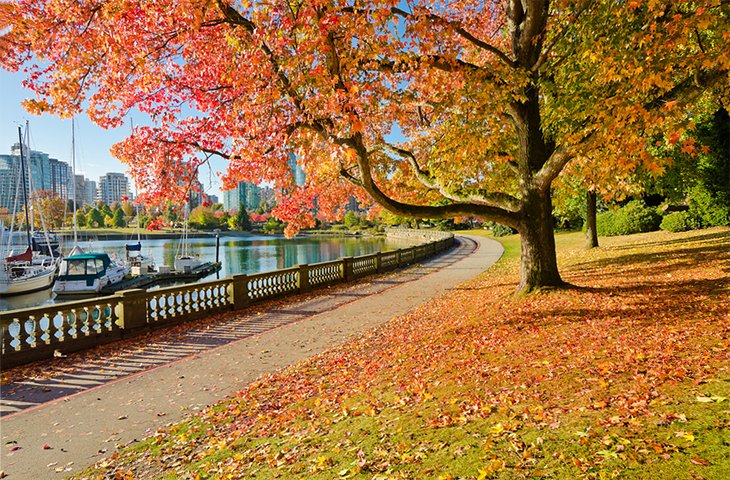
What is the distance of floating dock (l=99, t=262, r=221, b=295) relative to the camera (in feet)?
121

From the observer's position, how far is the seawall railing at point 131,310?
9.50 meters

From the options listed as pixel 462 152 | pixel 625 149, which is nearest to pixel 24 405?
pixel 462 152

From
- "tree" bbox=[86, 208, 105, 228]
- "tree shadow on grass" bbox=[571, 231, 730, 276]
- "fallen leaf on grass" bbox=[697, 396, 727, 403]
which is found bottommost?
"fallen leaf on grass" bbox=[697, 396, 727, 403]

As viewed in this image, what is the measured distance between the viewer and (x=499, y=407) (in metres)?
5.16

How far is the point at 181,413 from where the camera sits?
6770 mm

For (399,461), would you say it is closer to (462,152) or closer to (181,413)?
(181,413)

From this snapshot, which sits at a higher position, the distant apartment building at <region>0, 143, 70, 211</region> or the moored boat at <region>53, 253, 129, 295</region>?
the distant apartment building at <region>0, 143, 70, 211</region>

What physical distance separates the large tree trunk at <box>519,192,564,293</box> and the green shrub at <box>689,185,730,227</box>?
1931 cm

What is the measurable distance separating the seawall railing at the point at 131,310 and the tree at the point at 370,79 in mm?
3608

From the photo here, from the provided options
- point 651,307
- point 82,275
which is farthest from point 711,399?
point 82,275

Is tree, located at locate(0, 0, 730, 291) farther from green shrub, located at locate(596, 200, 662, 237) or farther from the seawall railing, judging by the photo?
green shrub, located at locate(596, 200, 662, 237)

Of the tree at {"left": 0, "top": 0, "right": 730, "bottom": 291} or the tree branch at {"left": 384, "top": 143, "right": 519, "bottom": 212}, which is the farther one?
the tree branch at {"left": 384, "top": 143, "right": 519, "bottom": 212}

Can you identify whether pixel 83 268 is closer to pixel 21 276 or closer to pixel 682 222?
pixel 21 276

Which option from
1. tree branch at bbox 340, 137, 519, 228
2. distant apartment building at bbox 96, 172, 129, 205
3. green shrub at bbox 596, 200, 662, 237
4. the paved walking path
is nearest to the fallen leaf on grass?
the paved walking path
